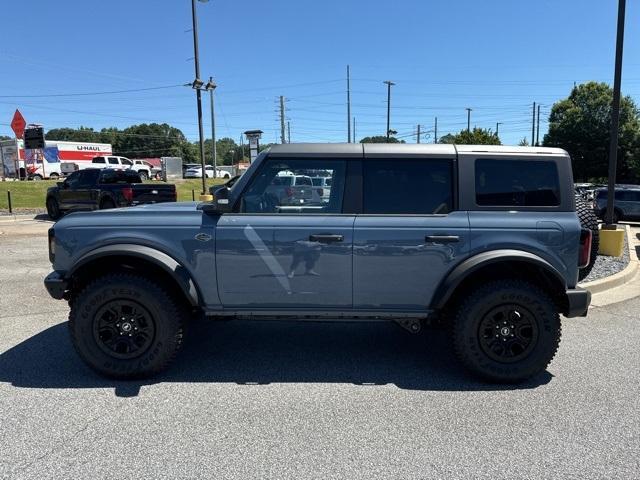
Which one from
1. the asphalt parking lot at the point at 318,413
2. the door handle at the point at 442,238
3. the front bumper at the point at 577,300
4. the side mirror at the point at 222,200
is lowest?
the asphalt parking lot at the point at 318,413

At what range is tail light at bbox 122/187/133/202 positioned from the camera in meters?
14.7

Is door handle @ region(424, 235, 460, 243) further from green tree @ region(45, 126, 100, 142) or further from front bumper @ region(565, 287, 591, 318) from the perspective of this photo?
green tree @ region(45, 126, 100, 142)

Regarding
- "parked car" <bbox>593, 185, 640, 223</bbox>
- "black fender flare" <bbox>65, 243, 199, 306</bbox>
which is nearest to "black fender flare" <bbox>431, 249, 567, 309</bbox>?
"black fender flare" <bbox>65, 243, 199, 306</bbox>

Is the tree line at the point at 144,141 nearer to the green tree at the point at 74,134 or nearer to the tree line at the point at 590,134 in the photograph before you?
the green tree at the point at 74,134

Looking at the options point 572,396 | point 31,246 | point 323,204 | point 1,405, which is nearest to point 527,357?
point 572,396

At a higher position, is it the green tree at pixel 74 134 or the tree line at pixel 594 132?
the green tree at pixel 74 134

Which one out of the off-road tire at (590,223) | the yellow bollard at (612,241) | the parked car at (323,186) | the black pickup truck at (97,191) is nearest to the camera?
the parked car at (323,186)

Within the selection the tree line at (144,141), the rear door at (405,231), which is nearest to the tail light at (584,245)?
the rear door at (405,231)

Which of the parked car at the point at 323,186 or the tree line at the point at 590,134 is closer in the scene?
the parked car at the point at 323,186

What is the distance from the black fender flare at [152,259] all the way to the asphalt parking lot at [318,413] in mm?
780

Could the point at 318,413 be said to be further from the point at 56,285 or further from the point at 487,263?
the point at 56,285

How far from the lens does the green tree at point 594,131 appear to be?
44.3 m

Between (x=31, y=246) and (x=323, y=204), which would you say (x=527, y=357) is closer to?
(x=323, y=204)

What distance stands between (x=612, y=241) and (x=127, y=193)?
1303cm
